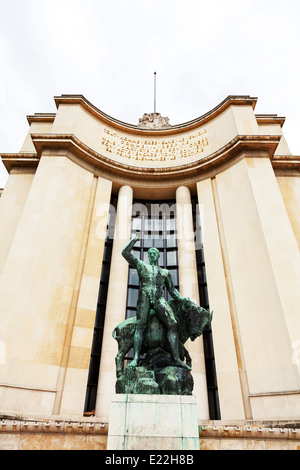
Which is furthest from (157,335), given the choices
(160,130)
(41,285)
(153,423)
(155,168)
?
(160,130)

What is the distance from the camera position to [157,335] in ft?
23.5

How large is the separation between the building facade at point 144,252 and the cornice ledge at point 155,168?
0.24ft

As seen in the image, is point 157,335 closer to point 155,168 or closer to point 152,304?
point 152,304

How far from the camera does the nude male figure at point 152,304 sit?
272 inches

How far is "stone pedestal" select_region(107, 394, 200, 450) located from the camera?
534cm

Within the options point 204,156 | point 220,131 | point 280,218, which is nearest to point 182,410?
point 280,218

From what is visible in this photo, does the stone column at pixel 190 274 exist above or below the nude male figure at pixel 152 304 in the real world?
above

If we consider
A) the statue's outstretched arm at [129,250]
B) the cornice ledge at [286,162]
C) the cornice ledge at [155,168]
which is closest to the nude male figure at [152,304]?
the statue's outstretched arm at [129,250]

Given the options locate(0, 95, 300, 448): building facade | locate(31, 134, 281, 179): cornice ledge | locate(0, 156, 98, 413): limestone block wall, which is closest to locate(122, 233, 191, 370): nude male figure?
locate(0, 95, 300, 448): building facade

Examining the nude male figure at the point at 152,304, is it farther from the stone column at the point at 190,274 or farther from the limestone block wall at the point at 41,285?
the stone column at the point at 190,274

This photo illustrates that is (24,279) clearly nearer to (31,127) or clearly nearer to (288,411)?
(288,411)

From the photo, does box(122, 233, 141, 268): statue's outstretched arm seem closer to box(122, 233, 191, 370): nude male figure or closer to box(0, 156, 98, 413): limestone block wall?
box(122, 233, 191, 370): nude male figure

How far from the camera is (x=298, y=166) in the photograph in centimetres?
2036

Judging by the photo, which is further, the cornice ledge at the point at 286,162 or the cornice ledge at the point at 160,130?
the cornice ledge at the point at 160,130
